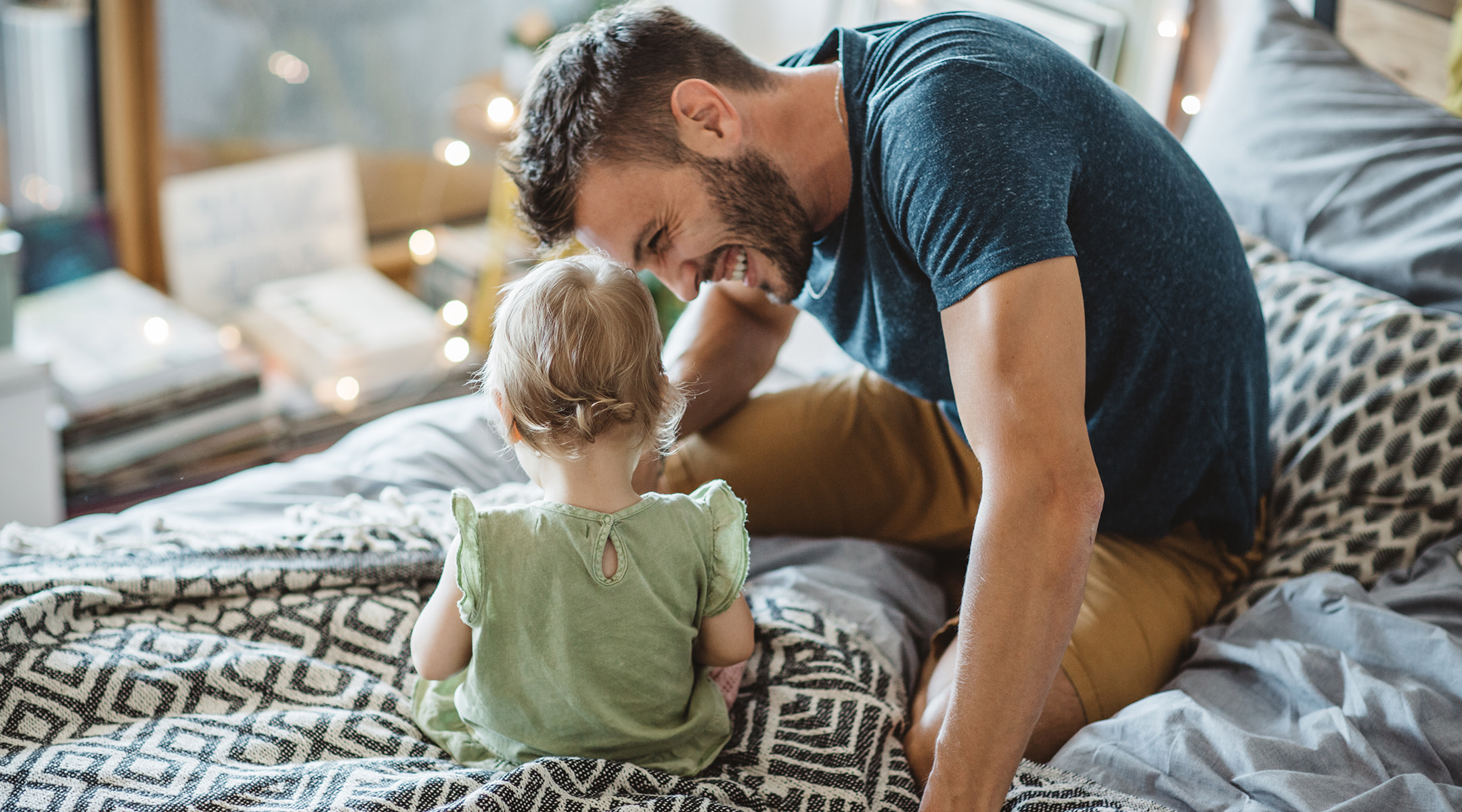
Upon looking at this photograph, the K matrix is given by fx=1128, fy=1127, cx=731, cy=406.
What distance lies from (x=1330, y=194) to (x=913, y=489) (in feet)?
2.18

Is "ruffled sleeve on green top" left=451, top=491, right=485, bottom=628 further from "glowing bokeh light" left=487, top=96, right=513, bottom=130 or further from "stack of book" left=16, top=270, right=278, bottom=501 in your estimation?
"glowing bokeh light" left=487, top=96, right=513, bottom=130

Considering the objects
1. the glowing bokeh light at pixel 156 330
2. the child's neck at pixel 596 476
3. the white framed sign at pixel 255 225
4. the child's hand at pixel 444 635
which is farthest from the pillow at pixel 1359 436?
the white framed sign at pixel 255 225

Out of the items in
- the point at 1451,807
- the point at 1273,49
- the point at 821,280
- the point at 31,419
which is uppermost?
the point at 1273,49

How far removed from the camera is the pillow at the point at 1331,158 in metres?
1.36

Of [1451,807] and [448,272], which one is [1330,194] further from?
[448,272]

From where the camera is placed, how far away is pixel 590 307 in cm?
91

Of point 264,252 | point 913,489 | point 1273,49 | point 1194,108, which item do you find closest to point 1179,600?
point 913,489

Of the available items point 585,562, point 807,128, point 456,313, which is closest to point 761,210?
point 807,128

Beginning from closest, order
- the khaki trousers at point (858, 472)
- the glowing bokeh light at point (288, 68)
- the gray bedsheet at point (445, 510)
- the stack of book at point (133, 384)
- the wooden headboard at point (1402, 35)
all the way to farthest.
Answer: the gray bedsheet at point (445, 510) → the khaki trousers at point (858, 472) → the wooden headboard at point (1402, 35) → the stack of book at point (133, 384) → the glowing bokeh light at point (288, 68)

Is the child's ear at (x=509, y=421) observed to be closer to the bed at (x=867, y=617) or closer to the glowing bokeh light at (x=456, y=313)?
the bed at (x=867, y=617)

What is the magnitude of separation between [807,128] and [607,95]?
7.8 inches

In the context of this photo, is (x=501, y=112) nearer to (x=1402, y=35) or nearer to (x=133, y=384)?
(x=133, y=384)

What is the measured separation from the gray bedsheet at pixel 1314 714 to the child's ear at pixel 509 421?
56 cm

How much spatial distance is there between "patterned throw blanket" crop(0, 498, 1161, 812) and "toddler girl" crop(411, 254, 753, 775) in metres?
0.06
